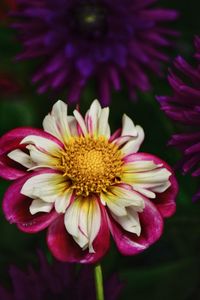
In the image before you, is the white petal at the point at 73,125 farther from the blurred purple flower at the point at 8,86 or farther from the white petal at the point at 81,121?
the blurred purple flower at the point at 8,86

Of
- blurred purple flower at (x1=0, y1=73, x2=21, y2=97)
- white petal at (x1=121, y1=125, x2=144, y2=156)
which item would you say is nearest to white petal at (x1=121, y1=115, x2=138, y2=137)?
white petal at (x1=121, y1=125, x2=144, y2=156)

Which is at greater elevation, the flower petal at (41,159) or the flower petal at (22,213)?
the flower petal at (41,159)

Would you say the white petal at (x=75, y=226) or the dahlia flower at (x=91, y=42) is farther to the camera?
the dahlia flower at (x=91, y=42)

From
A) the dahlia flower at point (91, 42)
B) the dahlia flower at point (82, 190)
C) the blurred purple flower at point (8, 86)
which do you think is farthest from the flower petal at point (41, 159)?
the blurred purple flower at point (8, 86)

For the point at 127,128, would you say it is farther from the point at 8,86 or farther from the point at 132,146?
the point at 8,86

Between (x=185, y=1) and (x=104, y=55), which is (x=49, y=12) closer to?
(x=104, y=55)

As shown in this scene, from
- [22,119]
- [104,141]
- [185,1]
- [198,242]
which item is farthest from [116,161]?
[185,1]

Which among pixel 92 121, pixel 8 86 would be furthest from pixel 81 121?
pixel 8 86
